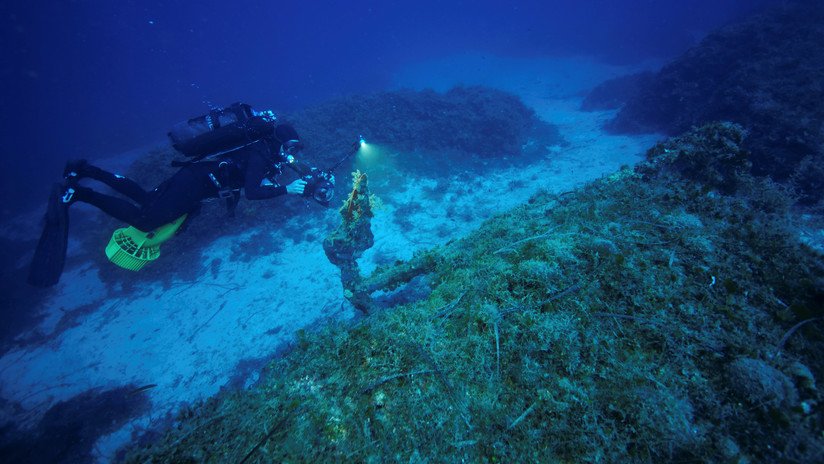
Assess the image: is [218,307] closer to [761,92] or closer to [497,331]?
[497,331]

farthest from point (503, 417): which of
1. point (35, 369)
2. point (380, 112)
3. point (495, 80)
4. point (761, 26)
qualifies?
point (495, 80)

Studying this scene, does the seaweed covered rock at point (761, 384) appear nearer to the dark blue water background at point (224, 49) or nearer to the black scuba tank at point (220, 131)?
the black scuba tank at point (220, 131)

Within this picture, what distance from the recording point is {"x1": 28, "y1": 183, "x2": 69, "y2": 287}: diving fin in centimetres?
536

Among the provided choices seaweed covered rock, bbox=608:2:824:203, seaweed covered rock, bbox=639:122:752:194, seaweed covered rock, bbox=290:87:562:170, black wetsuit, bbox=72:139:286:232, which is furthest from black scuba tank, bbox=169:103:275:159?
seaweed covered rock, bbox=608:2:824:203

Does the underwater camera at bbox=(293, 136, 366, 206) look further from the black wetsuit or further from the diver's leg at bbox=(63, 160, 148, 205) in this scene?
the diver's leg at bbox=(63, 160, 148, 205)

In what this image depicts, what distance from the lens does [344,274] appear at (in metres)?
4.73

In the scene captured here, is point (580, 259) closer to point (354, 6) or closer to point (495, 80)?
point (495, 80)

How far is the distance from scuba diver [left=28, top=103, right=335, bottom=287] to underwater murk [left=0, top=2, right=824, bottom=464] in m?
1.96

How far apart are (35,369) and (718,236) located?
495 inches

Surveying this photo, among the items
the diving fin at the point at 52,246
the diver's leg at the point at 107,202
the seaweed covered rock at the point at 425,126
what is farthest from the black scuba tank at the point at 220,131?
the seaweed covered rock at the point at 425,126

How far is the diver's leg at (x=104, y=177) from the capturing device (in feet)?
19.7

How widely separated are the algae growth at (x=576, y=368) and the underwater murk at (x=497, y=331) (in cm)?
1

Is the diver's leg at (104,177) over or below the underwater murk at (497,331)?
over

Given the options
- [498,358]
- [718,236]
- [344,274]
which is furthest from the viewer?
[344,274]
